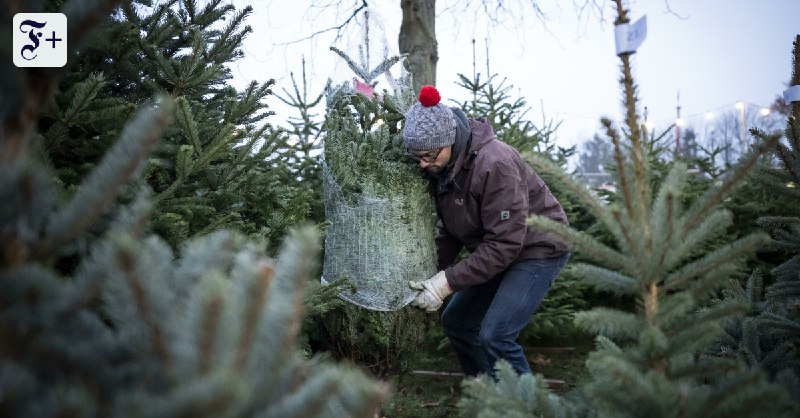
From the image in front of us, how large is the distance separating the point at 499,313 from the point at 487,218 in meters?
0.56

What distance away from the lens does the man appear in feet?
10.2

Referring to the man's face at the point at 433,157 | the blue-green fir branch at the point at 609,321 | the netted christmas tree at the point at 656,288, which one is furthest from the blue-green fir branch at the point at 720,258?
the man's face at the point at 433,157

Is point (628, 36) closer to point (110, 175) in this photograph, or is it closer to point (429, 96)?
point (110, 175)

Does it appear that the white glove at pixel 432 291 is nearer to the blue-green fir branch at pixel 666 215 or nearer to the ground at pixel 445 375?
the ground at pixel 445 375

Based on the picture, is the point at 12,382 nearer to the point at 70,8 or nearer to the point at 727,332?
the point at 70,8

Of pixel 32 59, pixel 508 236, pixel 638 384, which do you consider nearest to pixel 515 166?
pixel 508 236

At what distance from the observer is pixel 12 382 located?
2.47 feet

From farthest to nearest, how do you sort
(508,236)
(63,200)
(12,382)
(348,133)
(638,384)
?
(348,133), (508,236), (63,200), (638,384), (12,382)

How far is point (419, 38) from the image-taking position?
6766mm

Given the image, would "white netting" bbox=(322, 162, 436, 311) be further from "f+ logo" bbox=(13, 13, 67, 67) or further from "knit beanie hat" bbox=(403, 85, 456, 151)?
"f+ logo" bbox=(13, 13, 67, 67)

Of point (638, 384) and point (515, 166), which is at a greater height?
point (515, 166)

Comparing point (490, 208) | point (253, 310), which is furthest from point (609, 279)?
point (490, 208)

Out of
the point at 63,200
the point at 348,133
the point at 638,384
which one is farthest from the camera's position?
the point at 348,133

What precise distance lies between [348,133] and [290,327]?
8.20 ft
